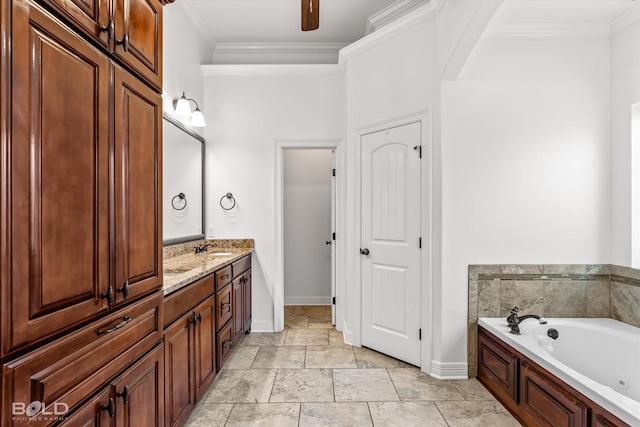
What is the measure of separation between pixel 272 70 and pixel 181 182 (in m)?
1.63

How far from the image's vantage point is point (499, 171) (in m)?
2.70

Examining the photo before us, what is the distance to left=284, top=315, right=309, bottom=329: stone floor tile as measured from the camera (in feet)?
13.1

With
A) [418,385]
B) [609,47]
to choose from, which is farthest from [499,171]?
[418,385]

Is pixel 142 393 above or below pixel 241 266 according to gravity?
below

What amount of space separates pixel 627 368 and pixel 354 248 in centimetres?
212

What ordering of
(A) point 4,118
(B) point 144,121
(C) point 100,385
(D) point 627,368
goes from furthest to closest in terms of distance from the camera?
1. (D) point 627,368
2. (B) point 144,121
3. (C) point 100,385
4. (A) point 4,118

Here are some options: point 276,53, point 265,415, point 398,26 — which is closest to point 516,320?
point 265,415

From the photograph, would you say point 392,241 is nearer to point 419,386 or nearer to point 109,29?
point 419,386

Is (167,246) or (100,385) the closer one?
(100,385)

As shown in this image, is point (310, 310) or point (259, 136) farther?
point (310, 310)

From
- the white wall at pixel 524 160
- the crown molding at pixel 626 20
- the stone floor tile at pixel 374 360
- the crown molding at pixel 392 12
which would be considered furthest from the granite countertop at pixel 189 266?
the crown molding at pixel 626 20

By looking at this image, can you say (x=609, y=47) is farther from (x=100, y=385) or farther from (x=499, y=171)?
(x=100, y=385)

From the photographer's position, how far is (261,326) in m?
3.84

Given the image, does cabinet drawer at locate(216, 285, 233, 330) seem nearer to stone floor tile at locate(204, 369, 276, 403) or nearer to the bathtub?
stone floor tile at locate(204, 369, 276, 403)
